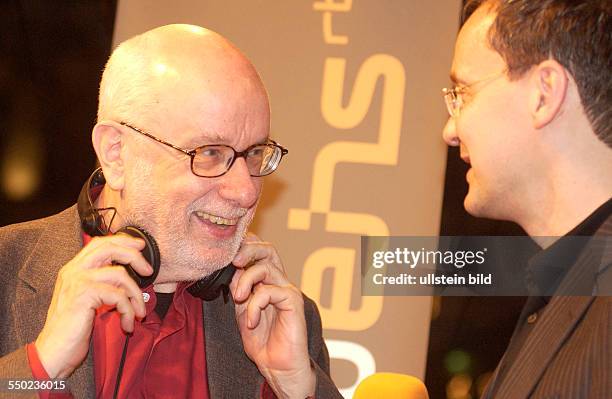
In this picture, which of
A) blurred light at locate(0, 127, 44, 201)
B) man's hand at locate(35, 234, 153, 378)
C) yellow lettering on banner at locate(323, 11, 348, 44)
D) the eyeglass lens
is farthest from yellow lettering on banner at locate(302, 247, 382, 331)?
blurred light at locate(0, 127, 44, 201)

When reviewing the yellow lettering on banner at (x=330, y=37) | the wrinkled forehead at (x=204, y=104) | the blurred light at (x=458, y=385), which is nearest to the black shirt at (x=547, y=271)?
the wrinkled forehead at (x=204, y=104)

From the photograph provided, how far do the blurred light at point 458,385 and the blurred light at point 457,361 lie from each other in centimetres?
5

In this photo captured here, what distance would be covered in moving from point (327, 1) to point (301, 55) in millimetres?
331

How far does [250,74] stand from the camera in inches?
112

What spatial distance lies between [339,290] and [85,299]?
2231 millimetres

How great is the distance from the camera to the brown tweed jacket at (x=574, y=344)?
6.44 feet

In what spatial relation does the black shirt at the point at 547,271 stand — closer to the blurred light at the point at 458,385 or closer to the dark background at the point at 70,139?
the dark background at the point at 70,139

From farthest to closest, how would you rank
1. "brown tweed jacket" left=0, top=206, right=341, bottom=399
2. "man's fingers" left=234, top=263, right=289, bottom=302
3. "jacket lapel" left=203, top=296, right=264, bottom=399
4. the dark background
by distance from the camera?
the dark background < "jacket lapel" left=203, top=296, right=264, bottom=399 < "man's fingers" left=234, top=263, right=289, bottom=302 < "brown tweed jacket" left=0, top=206, right=341, bottom=399

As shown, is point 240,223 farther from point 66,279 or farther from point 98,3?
point 98,3

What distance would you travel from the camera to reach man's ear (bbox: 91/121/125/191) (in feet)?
9.18

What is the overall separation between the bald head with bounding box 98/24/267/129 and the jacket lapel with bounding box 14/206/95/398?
1.24 ft

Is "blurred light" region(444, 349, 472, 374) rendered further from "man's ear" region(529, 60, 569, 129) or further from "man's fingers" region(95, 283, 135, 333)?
"man's fingers" region(95, 283, 135, 333)

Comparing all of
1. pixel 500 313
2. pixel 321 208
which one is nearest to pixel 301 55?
pixel 321 208
